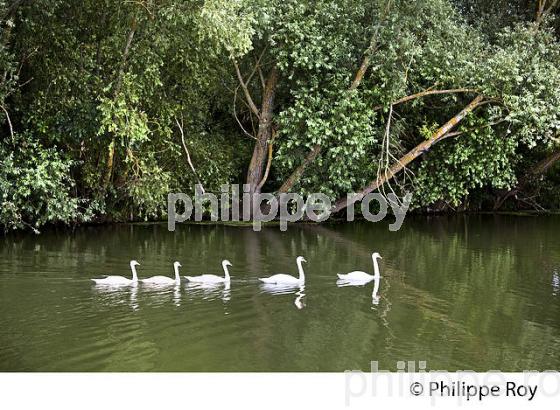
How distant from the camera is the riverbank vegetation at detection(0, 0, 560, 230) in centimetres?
1827

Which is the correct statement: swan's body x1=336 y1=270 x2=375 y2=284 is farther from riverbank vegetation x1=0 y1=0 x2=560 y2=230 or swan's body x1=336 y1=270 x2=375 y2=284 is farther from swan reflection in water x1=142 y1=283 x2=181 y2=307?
riverbank vegetation x1=0 y1=0 x2=560 y2=230

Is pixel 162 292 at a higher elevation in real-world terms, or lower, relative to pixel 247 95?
lower

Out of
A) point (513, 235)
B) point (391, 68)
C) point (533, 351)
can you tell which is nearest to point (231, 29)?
point (391, 68)

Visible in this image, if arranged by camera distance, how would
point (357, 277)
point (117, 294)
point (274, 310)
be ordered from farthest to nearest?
1. point (357, 277)
2. point (117, 294)
3. point (274, 310)

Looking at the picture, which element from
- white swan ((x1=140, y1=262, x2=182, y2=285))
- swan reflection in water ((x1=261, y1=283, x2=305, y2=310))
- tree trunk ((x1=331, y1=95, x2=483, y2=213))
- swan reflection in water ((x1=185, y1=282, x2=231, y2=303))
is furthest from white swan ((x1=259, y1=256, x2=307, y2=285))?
tree trunk ((x1=331, y1=95, x2=483, y2=213))

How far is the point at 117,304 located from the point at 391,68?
12.9 metres

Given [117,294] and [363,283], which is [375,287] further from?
[117,294]

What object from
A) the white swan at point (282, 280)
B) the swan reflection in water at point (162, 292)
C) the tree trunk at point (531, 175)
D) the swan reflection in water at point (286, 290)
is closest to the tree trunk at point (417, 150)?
the tree trunk at point (531, 175)

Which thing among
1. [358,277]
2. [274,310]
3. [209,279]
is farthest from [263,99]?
[274,310]

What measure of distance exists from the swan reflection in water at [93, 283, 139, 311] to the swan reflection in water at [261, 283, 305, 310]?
→ 2.18 meters

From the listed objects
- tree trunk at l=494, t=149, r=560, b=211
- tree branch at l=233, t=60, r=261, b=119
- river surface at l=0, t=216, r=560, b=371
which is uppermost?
tree branch at l=233, t=60, r=261, b=119

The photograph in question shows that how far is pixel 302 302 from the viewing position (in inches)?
466

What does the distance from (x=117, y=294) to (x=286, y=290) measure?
110 inches

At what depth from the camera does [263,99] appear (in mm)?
23266
